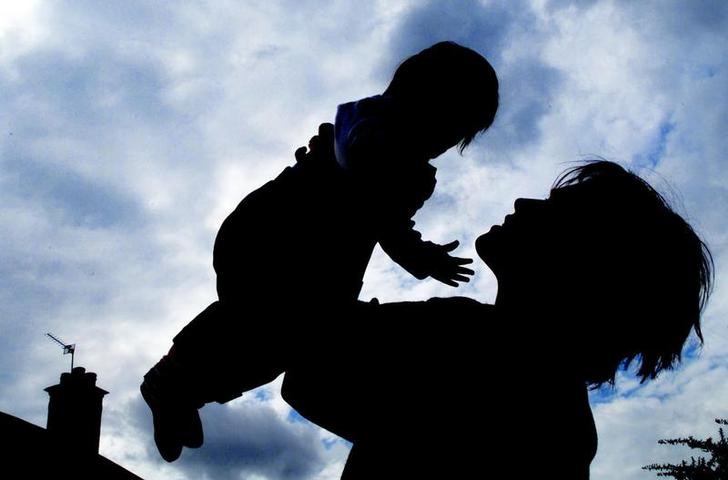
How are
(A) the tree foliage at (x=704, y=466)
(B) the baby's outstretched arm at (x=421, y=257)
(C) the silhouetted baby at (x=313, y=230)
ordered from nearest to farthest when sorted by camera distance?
(C) the silhouetted baby at (x=313, y=230)
(B) the baby's outstretched arm at (x=421, y=257)
(A) the tree foliage at (x=704, y=466)

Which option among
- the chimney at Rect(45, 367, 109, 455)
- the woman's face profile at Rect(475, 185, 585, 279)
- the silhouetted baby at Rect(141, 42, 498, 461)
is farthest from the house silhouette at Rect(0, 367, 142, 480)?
the woman's face profile at Rect(475, 185, 585, 279)

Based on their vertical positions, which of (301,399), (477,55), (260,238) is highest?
(477,55)

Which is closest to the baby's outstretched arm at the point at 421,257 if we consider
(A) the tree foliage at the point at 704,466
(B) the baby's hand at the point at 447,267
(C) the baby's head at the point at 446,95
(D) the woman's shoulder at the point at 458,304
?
(B) the baby's hand at the point at 447,267

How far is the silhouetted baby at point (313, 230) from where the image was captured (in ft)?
6.37

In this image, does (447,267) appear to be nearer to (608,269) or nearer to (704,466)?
(608,269)

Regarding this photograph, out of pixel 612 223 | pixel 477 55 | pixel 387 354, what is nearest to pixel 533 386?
pixel 387 354

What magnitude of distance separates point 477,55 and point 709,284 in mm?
1136

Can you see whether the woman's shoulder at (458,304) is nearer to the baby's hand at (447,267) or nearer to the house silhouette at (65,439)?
the baby's hand at (447,267)

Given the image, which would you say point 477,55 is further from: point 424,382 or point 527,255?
point 424,382

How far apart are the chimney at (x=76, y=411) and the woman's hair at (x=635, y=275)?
9882 mm

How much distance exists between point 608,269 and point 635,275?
8cm

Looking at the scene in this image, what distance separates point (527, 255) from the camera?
1.70 m

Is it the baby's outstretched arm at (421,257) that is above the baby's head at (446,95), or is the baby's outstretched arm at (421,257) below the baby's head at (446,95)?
below

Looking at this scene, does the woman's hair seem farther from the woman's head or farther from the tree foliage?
the tree foliage
